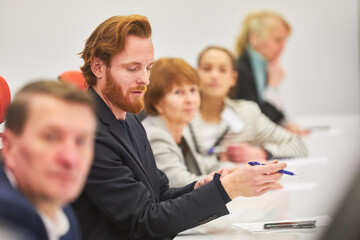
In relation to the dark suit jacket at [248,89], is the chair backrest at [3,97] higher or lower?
higher

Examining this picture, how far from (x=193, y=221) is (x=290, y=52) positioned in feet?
17.4

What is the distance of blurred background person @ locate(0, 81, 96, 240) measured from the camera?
2.82 feet

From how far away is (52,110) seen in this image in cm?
87

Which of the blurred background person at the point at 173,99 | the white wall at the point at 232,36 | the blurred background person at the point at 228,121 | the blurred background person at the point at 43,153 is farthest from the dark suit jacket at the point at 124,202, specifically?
A: the blurred background person at the point at 228,121

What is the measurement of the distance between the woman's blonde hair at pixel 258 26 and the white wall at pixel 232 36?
0.70 feet

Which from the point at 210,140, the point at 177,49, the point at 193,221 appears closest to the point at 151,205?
the point at 193,221

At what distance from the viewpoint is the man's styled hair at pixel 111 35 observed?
142cm

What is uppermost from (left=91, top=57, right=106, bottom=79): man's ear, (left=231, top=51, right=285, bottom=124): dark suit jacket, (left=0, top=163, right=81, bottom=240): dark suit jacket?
(left=91, top=57, right=106, bottom=79): man's ear

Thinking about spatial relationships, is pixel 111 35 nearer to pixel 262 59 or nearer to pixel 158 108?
pixel 158 108

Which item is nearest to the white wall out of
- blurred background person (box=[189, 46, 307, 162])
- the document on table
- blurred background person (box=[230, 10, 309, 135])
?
blurred background person (box=[230, 10, 309, 135])

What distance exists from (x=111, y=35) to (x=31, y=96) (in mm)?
569

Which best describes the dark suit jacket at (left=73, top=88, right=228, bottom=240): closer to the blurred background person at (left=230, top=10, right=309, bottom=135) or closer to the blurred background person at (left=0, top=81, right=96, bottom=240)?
the blurred background person at (left=0, top=81, right=96, bottom=240)

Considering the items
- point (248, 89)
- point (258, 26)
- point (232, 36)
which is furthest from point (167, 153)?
point (232, 36)

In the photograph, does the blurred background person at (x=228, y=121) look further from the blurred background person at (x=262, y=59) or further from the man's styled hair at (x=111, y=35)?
the man's styled hair at (x=111, y=35)
